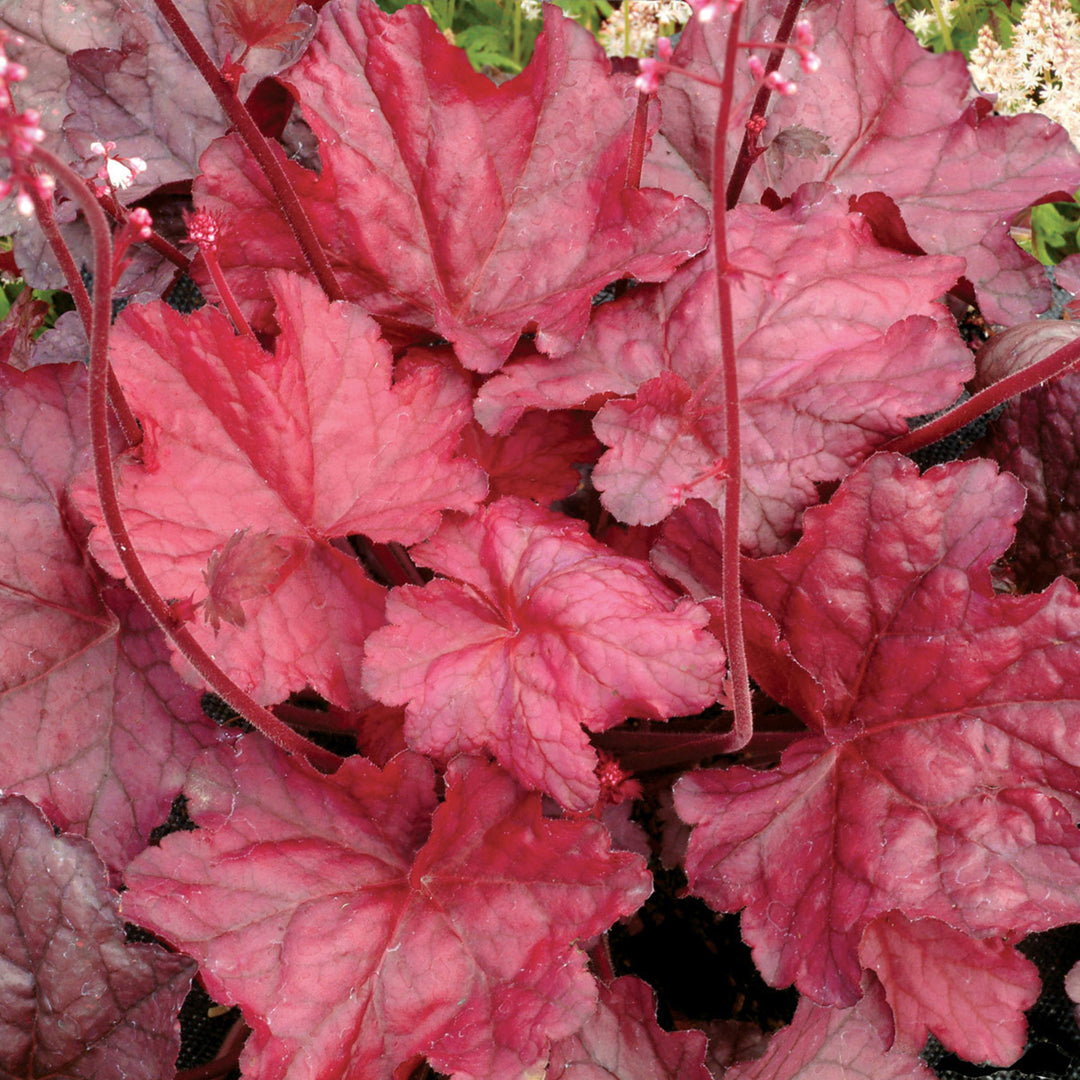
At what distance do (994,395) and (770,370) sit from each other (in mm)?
164

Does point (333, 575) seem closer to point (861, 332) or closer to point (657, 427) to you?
point (657, 427)

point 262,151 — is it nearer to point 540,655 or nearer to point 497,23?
point 540,655

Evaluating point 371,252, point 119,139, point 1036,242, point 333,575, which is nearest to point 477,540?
point 333,575

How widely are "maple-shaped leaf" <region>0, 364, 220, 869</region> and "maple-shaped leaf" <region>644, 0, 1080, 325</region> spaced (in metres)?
0.56

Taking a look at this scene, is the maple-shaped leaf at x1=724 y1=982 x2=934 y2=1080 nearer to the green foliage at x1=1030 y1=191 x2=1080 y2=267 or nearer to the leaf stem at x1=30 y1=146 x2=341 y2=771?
the leaf stem at x1=30 y1=146 x2=341 y2=771

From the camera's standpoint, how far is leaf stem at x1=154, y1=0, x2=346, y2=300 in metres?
0.67

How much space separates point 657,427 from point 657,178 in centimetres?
29

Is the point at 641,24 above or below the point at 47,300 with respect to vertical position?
above

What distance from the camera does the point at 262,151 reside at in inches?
29.8

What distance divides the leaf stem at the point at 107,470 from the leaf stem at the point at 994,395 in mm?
496

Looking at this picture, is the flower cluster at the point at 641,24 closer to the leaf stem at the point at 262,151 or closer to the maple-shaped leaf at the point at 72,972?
the leaf stem at the point at 262,151

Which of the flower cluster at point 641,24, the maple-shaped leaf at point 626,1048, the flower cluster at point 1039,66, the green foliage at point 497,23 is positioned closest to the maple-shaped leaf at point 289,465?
the maple-shaped leaf at point 626,1048

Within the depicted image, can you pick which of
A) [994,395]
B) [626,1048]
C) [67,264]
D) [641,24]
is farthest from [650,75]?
[641,24]

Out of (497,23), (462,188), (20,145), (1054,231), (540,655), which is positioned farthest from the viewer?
(497,23)
